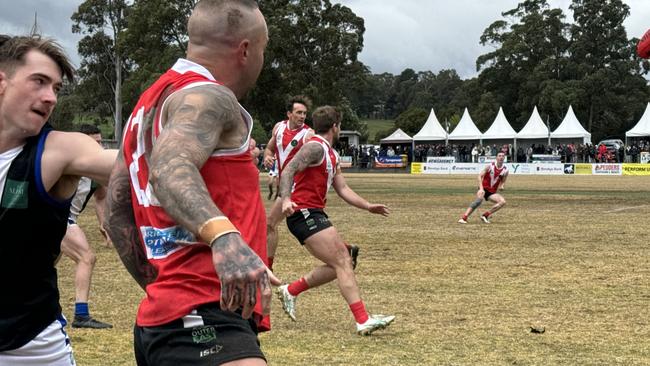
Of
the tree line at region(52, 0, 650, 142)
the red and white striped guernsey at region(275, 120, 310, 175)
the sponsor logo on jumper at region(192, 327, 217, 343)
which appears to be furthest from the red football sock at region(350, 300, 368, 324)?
the tree line at region(52, 0, 650, 142)

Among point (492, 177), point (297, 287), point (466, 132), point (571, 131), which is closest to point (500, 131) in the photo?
point (466, 132)

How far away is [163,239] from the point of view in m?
3.19

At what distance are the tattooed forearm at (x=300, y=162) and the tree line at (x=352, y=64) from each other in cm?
4324

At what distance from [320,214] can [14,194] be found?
553 centimetres

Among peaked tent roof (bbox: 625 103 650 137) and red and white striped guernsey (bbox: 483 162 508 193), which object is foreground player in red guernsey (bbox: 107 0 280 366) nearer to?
red and white striped guernsey (bbox: 483 162 508 193)

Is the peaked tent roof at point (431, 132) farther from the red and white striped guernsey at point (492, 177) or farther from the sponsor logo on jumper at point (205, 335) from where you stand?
the sponsor logo on jumper at point (205, 335)

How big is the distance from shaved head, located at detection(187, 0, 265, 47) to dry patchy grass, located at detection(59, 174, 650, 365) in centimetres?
407

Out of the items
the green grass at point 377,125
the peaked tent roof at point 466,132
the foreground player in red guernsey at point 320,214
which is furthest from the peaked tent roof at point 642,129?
the green grass at point 377,125

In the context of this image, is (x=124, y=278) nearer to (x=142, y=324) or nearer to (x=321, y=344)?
(x=321, y=344)

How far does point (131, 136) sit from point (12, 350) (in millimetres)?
984

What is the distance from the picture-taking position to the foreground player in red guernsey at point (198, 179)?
2912 mm

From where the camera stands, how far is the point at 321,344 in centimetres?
745

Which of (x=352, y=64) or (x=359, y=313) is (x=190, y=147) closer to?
(x=359, y=313)

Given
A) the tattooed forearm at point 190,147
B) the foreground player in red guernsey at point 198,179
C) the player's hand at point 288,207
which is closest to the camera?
A: the tattooed forearm at point 190,147
